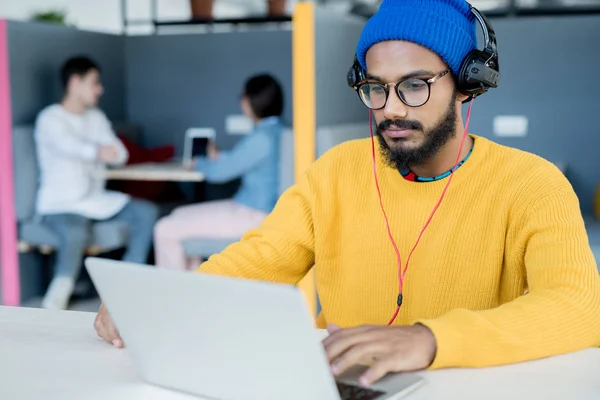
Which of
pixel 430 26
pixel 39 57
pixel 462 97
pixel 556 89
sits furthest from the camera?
pixel 39 57

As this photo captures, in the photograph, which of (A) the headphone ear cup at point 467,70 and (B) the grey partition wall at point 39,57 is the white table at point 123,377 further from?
(B) the grey partition wall at point 39,57

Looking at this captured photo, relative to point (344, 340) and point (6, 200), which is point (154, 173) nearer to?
point (6, 200)

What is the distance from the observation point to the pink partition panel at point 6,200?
3459 millimetres

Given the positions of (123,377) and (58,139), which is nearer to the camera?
(123,377)

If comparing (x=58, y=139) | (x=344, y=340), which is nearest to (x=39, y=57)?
(x=58, y=139)

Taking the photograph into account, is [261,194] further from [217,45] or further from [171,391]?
[171,391]

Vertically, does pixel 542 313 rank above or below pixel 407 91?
below

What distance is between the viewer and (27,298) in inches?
Answer: 148

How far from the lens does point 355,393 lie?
2.79 feet

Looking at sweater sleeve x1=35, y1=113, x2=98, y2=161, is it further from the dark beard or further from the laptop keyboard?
the laptop keyboard

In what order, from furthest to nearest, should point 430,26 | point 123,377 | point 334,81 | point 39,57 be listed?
point 39,57 < point 334,81 < point 430,26 < point 123,377

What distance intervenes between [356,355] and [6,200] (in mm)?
2985

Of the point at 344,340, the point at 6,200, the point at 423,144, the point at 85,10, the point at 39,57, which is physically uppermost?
the point at 85,10

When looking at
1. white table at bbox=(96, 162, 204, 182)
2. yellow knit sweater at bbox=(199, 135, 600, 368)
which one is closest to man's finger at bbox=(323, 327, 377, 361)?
yellow knit sweater at bbox=(199, 135, 600, 368)
